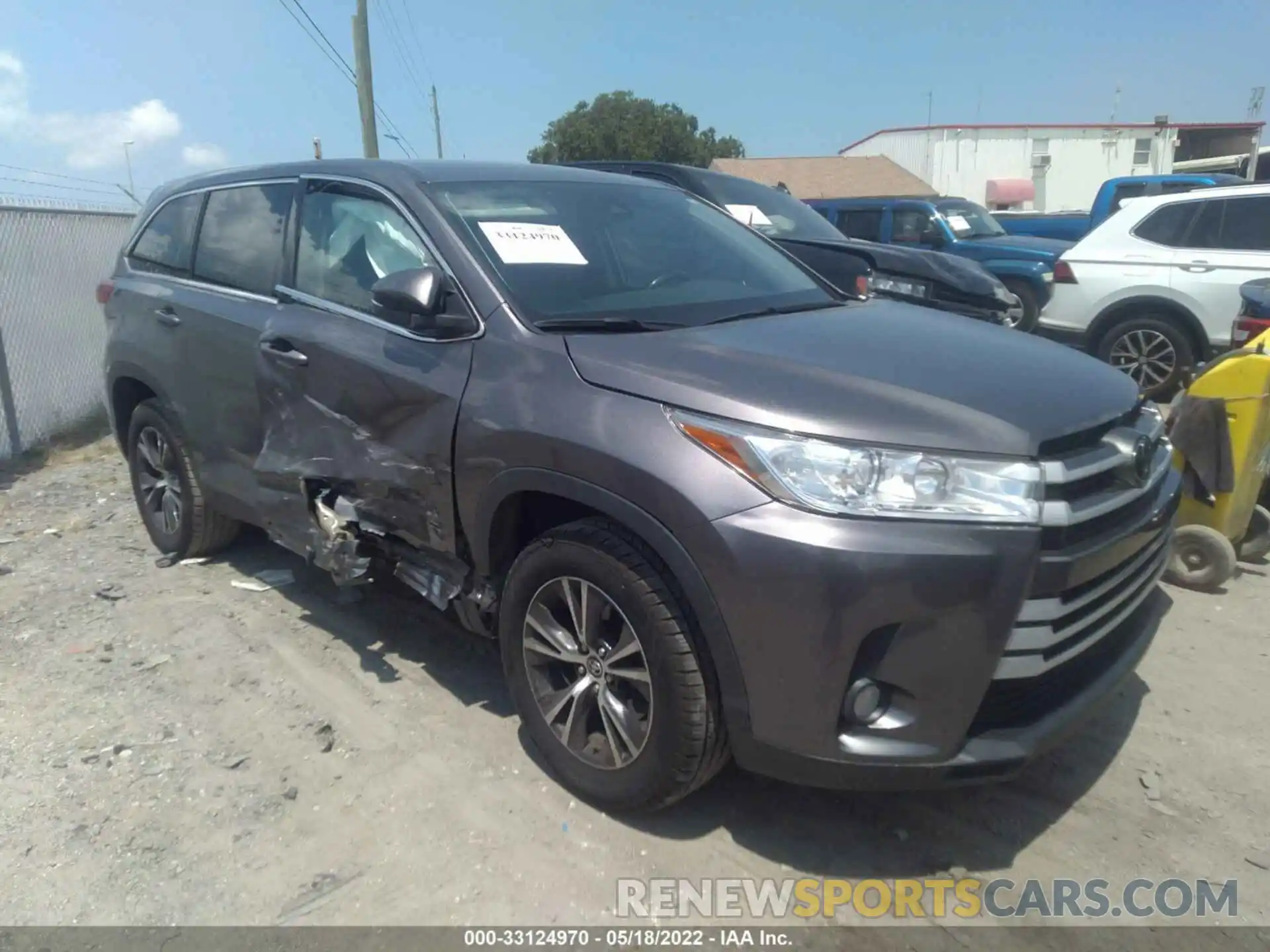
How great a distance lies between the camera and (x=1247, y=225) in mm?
7973

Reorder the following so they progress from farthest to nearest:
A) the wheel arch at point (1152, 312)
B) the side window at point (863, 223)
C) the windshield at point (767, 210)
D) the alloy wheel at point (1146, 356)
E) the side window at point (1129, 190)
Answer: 1. the side window at point (1129, 190)
2. the side window at point (863, 223)
3. the windshield at point (767, 210)
4. the alloy wheel at point (1146, 356)
5. the wheel arch at point (1152, 312)

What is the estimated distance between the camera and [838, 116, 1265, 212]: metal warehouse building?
39.1 meters

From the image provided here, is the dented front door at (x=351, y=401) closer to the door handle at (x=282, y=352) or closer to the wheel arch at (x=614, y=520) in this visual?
the door handle at (x=282, y=352)

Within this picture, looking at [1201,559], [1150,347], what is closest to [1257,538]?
Answer: [1201,559]

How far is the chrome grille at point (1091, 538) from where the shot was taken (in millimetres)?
2391

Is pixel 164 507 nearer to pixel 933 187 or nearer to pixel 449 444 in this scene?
pixel 449 444

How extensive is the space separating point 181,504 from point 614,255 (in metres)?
2.72

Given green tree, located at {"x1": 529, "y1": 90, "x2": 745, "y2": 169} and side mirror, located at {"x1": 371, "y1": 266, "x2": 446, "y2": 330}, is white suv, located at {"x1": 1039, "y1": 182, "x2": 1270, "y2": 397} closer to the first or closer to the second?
side mirror, located at {"x1": 371, "y1": 266, "x2": 446, "y2": 330}

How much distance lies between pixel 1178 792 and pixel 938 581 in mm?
1453

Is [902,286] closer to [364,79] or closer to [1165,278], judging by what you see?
[1165,278]

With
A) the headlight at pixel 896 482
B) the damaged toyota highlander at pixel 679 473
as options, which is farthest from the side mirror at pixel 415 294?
the headlight at pixel 896 482

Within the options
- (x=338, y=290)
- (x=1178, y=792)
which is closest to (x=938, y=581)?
(x=1178, y=792)

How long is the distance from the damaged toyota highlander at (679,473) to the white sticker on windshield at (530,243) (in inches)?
0.5

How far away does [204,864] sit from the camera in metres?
2.84
